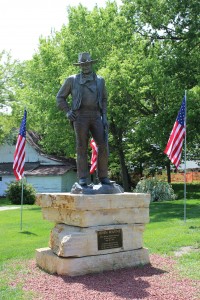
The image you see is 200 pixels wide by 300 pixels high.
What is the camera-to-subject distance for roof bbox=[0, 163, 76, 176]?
3538 cm

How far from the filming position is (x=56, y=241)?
780 cm

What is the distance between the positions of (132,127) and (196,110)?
8029mm

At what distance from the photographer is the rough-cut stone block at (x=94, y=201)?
740cm

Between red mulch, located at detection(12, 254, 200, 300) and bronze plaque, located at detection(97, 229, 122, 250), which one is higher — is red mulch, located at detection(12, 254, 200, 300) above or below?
below

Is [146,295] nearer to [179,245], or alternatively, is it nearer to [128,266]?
[128,266]

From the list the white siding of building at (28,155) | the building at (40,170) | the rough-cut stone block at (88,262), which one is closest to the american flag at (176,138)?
the rough-cut stone block at (88,262)

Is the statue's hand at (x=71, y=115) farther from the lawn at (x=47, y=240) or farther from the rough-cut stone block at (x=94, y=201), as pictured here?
the lawn at (x=47, y=240)

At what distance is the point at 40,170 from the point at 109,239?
2910 cm

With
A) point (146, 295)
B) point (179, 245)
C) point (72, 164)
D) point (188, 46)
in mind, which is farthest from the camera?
point (72, 164)

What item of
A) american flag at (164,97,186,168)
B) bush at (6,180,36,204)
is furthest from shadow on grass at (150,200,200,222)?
bush at (6,180,36,204)

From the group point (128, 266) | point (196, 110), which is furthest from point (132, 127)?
point (128, 266)

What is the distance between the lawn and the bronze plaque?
1.27 m

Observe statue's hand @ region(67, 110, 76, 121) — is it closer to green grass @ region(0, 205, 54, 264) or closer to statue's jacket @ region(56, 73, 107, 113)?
statue's jacket @ region(56, 73, 107, 113)

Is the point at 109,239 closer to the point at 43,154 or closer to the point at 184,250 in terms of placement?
the point at 184,250
